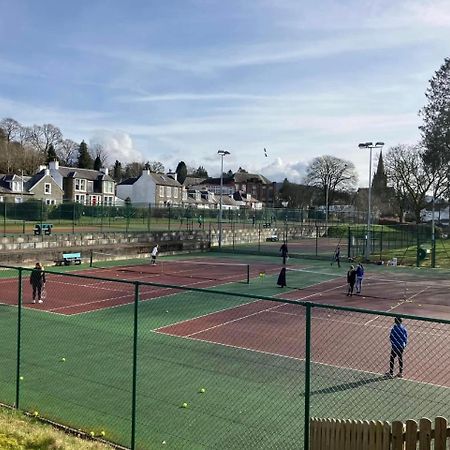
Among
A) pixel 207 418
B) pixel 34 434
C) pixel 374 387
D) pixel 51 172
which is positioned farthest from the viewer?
pixel 51 172

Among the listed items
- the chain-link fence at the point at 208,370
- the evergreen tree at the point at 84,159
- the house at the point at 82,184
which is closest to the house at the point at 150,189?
the house at the point at 82,184

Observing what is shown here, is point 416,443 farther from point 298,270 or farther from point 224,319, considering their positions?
point 298,270

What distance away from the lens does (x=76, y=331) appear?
54.4ft

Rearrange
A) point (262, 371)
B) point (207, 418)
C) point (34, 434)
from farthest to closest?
1. point (262, 371)
2. point (207, 418)
3. point (34, 434)

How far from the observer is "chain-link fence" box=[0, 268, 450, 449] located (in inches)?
360

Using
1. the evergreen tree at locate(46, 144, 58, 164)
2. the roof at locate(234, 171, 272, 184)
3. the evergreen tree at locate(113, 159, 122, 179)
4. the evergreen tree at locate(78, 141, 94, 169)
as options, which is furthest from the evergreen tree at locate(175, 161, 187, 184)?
the evergreen tree at locate(46, 144, 58, 164)

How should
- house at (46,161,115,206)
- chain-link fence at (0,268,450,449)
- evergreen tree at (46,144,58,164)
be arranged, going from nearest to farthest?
chain-link fence at (0,268,450,449)
house at (46,161,115,206)
evergreen tree at (46,144,58,164)

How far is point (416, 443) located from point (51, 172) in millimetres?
79094

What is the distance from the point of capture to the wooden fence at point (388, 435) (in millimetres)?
5359

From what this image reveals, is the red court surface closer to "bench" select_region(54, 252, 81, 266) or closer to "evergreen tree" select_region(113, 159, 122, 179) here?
"bench" select_region(54, 252, 81, 266)

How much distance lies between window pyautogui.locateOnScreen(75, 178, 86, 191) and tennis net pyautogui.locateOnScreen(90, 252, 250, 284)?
45.8 meters

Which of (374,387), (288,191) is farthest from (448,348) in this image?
(288,191)

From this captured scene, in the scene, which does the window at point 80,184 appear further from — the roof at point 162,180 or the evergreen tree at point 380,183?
the evergreen tree at point 380,183

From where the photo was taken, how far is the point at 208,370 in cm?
1279
